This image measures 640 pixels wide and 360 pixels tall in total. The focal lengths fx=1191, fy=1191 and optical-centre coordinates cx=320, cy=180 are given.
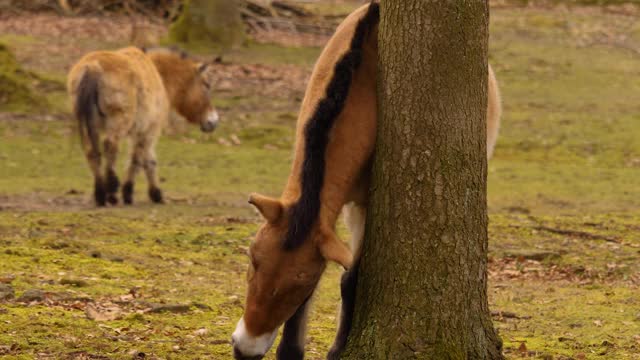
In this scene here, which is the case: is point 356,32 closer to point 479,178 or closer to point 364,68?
point 364,68

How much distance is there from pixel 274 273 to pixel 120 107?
8.97 meters

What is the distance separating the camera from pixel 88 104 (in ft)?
45.2

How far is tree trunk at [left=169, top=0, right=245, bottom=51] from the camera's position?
2717 centimetres

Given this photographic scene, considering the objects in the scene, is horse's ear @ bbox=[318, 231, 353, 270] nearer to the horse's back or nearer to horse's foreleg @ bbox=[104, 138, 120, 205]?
the horse's back

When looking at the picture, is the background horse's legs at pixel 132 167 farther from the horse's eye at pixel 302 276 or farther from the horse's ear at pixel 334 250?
the horse's ear at pixel 334 250

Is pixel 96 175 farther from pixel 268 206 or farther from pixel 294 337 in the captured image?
pixel 268 206

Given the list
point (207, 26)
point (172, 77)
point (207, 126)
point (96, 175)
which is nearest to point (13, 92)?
point (207, 126)

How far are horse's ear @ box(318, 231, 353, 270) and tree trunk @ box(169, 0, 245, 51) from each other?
2184 cm

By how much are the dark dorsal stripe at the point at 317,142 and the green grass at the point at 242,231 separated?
1.49 meters

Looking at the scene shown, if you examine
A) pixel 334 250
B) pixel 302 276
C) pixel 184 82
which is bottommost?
pixel 184 82

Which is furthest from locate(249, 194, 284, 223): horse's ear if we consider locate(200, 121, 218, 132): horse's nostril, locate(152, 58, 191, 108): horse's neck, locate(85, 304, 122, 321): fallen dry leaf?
locate(200, 121, 218, 132): horse's nostril

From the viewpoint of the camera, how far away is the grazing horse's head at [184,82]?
16.1 meters

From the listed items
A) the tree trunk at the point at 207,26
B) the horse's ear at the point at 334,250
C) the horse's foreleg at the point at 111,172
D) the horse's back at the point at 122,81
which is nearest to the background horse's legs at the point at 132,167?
the horse's foreleg at the point at 111,172

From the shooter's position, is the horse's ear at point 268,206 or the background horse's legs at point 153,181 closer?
the horse's ear at point 268,206
